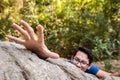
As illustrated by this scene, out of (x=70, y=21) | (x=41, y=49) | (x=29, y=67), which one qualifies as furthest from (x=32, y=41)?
(x=70, y=21)

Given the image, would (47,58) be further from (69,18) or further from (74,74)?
(69,18)

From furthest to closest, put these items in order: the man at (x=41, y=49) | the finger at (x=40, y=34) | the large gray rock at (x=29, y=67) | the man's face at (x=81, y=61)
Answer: the man's face at (x=81, y=61), the man at (x=41, y=49), the finger at (x=40, y=34), the large gray rock at (x=29, y=67)

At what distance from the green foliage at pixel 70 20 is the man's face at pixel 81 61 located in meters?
4.54

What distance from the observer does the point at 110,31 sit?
9539 millimetres

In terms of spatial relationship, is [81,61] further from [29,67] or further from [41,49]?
[29,67]

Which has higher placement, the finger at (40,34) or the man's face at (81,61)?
the finger at (40,34)

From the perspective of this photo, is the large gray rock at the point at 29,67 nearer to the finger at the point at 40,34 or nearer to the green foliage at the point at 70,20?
the finger at the point at 40,34

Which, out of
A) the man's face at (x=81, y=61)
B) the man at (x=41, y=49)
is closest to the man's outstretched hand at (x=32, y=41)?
the man at (x=41, y=49)

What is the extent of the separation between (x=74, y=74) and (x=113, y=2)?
705cm

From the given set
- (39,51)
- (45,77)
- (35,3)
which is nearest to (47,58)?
(39,51)

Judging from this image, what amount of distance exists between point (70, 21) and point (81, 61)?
6293 mm

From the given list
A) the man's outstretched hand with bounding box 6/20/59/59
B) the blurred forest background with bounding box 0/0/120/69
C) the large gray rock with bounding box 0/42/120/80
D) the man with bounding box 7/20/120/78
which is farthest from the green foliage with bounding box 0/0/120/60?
the man's outstretched hand with bounding box 6/20/59/59

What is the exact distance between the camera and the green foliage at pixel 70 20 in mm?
9414

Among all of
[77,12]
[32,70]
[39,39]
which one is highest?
[39,39]
